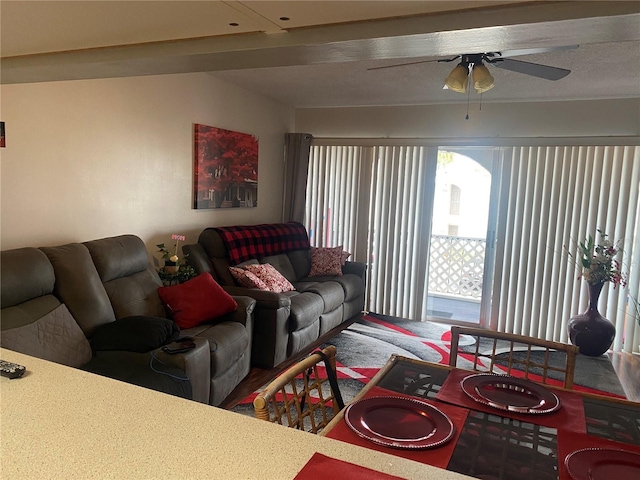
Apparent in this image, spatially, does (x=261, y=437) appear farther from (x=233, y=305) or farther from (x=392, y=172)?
(x=392, y=172)

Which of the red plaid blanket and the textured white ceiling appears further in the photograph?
the red plaid blanket

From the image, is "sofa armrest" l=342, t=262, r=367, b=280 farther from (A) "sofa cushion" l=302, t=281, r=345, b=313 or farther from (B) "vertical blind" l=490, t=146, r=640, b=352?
(B) "vertical blind" l=490, t=146, r=640, b=352

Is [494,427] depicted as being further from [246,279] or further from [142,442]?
[246,279]

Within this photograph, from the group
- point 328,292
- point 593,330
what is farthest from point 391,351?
point 593,330

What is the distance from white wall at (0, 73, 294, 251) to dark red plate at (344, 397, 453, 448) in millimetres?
2382

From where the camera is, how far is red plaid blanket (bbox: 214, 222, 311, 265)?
4.26 m

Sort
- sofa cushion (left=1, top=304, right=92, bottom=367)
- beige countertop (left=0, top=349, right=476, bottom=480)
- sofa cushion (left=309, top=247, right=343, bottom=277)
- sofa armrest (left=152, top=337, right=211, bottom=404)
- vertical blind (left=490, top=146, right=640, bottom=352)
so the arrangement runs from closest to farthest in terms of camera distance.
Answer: beige countertop (left=0, top=349, right=476, bottom=480), sofa cushion (left=1, top=304, right=92, bottom=367), sofa armrest (left=152, top=337, right=211, bottom=404), vertical blind (left=490, top=146, right=640, bottom=352), sofa cushion (left=309, top=247, right=343, bottom=277)

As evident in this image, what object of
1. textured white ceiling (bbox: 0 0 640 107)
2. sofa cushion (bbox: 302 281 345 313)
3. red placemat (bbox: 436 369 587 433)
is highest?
textured white ceiling (bbox: 0 0 640 107)

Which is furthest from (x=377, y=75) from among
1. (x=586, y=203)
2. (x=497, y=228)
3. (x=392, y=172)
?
(x=586, y=203)

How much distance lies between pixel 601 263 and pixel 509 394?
3140 millimetres

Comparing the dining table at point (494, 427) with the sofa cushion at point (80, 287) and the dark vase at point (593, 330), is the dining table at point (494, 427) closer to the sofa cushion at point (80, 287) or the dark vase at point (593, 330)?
the sofa cushion at point (80, 287)

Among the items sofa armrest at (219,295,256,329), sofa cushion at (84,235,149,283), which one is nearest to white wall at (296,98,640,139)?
sofa armrest at (219,295,256,329)

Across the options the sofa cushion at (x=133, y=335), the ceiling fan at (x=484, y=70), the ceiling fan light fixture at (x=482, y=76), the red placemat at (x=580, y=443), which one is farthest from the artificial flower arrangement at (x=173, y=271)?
the red placemat at (x=580, y=443)

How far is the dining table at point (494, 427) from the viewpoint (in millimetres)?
1207
